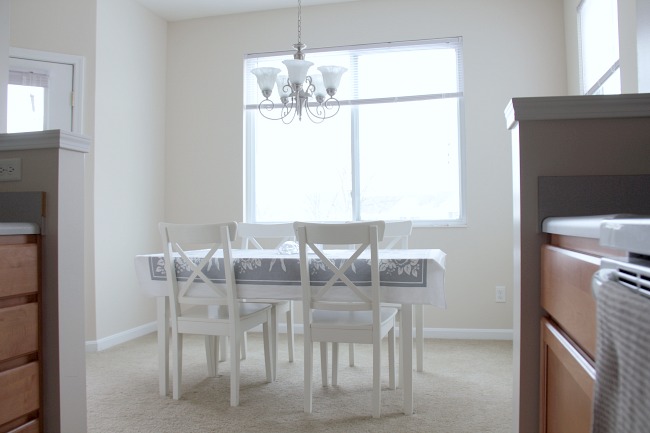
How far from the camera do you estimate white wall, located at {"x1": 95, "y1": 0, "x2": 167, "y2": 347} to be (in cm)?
389

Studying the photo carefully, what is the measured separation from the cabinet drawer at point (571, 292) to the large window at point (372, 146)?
117 inches

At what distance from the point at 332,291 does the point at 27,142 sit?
1408mm

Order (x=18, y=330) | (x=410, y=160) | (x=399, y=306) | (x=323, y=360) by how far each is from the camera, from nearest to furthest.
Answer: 1. (x=18, y=330)
2. (x=323, y=360)
3. (x=399, y=306)
4. (x=410, y=160)

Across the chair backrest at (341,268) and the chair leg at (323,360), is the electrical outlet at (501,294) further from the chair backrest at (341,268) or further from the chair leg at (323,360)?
the chair backrest at (341,268)

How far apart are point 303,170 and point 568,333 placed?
356cm

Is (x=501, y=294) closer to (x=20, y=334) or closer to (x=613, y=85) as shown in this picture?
(x=613, y=85)

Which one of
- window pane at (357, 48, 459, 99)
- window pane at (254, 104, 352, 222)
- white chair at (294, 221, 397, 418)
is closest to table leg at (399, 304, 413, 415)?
white chair at (294, 221, 397, 418)

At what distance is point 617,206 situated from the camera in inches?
52.2

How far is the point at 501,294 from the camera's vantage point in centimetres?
405

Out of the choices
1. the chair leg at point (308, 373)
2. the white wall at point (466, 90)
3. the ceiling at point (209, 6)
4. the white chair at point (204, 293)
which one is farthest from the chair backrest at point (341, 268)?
the ceiling at point (209, 6)

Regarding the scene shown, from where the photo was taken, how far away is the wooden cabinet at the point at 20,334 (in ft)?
4.95

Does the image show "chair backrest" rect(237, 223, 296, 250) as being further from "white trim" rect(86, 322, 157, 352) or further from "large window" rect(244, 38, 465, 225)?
"white trim" rect(86, 322, 157, 352)

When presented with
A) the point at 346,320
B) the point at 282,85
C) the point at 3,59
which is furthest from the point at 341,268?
the point at 3,59

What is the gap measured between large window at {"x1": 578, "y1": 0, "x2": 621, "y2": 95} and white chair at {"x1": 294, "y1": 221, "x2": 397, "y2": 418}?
5.67 feet
